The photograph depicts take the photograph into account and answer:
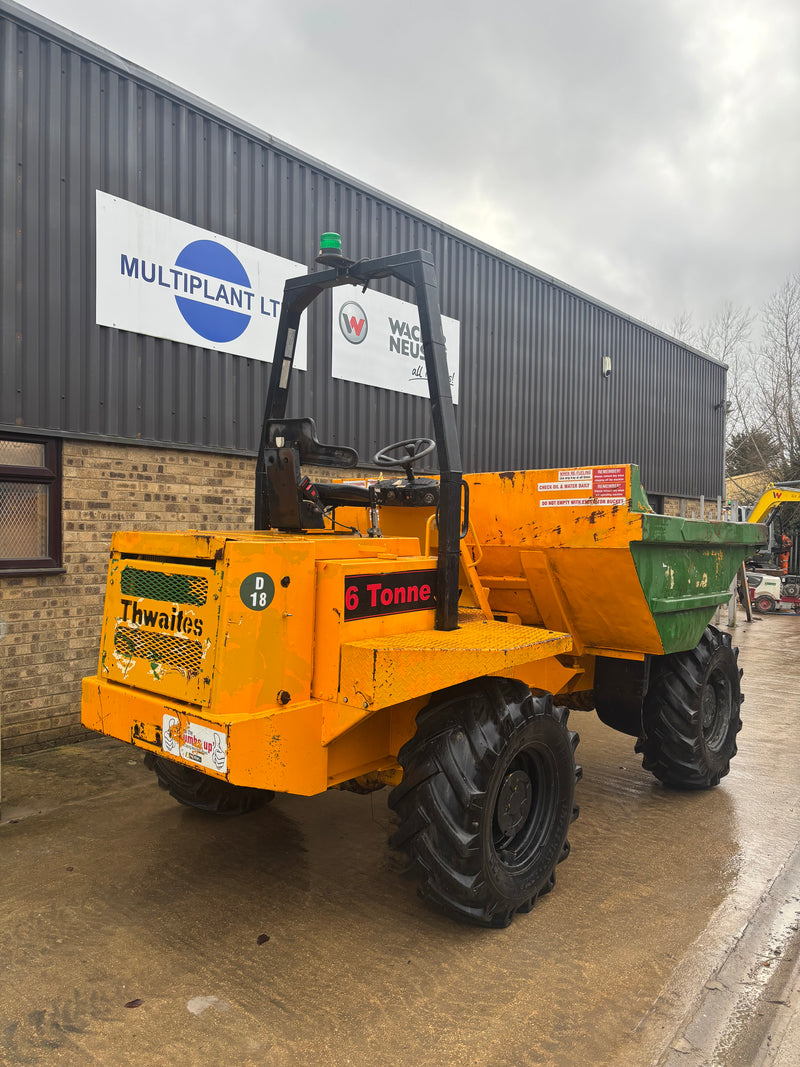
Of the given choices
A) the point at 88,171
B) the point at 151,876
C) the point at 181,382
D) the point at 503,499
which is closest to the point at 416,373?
the point at 181,382

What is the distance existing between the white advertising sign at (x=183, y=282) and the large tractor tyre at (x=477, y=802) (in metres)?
4.92

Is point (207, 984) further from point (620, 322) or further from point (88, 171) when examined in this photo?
point (620, 322)

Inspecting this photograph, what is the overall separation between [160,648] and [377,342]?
6.70m

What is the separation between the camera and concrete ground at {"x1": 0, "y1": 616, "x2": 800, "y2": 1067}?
2.70 meters

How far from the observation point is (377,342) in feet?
30.7

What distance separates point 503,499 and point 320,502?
1223mm

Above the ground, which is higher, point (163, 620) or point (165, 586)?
point (165, 586)

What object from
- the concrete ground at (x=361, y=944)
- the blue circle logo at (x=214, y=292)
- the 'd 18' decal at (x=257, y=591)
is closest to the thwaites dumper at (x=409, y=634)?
the 'd 18' decal at (x=257, y=591)

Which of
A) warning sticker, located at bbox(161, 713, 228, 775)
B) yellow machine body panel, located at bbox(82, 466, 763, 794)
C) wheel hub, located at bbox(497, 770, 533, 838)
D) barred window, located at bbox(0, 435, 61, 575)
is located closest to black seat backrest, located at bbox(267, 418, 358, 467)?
yellow machine body panel, located at bbox(82, 466, 763, 794)

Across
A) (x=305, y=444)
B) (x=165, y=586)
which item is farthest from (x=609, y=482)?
(x=165, y=586)

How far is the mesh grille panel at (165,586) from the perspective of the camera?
314 centimetres

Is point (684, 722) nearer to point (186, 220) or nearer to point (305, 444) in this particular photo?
point (305, 444)

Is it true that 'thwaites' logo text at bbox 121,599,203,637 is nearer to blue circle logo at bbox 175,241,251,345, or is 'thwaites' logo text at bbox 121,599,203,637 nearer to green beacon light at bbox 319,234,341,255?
green beacon light at bbox 319,234,341,255

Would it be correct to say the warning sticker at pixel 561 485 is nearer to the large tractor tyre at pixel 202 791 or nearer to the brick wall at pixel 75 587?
the large tractor tyre at pixel 202 791
